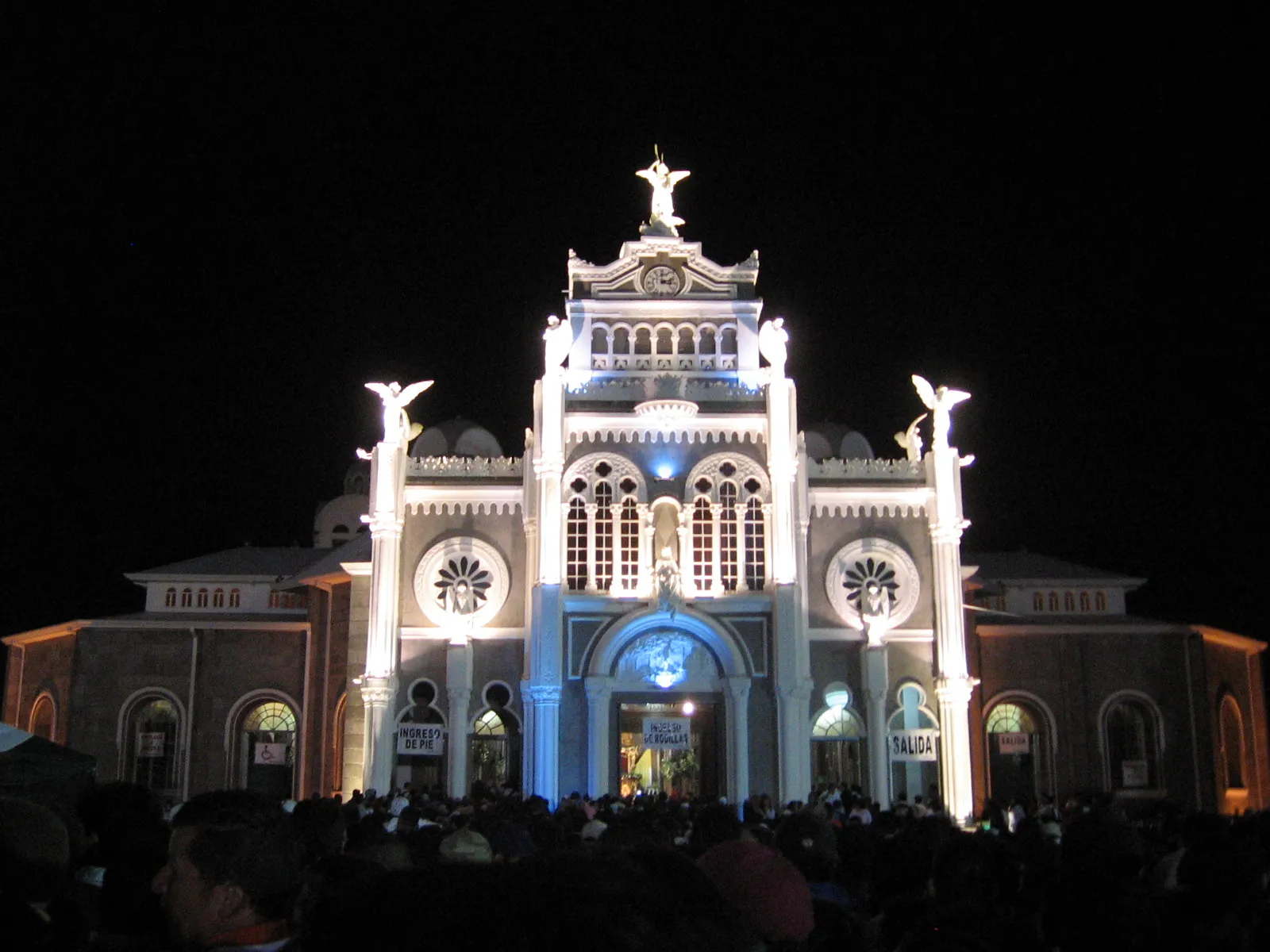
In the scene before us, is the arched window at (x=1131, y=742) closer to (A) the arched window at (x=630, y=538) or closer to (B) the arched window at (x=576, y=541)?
(A) the arched window at (x=630, y=538)

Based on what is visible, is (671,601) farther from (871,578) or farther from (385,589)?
(385,589)

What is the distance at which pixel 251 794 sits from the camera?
17.5 feet

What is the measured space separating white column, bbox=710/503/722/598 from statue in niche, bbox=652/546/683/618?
4.36 ft

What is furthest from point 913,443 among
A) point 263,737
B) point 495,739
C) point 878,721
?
point 263,737

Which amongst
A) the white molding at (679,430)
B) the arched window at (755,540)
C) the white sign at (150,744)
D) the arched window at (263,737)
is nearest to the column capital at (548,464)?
the white molding at (679,430)

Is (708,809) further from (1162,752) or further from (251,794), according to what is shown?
(1162,752)

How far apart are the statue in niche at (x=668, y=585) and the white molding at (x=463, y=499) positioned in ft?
16.3

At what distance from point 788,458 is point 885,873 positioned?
91.2 feet

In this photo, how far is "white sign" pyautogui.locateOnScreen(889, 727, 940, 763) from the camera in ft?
120

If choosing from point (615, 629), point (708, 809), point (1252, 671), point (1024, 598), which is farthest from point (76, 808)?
point (1252, 671)

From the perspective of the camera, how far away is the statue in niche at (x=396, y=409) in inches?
1500

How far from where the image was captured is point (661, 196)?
40.9m

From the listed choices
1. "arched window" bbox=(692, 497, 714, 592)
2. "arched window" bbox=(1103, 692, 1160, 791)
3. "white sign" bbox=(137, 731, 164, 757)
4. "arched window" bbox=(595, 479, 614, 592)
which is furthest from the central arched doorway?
"white sign" bbox=(137, 731, 164, 757)

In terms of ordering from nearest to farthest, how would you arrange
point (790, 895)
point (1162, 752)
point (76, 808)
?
point (790, 895) < point (76, 808) < point (1162, 752)
